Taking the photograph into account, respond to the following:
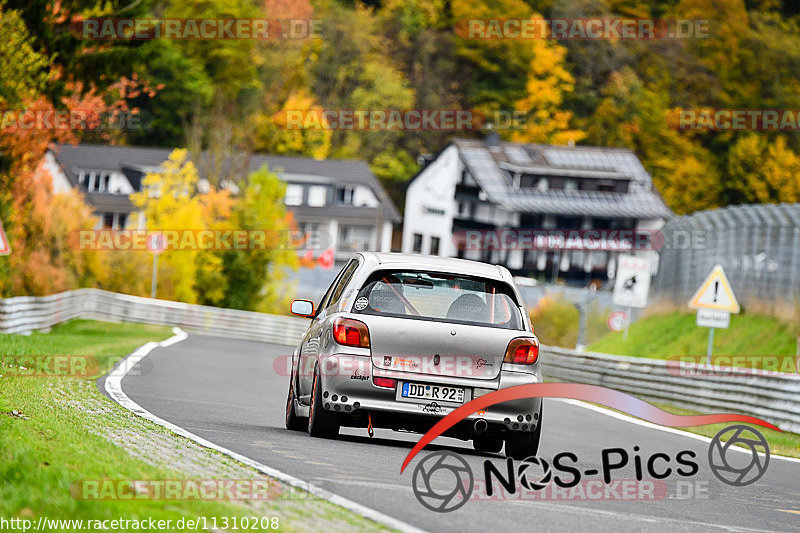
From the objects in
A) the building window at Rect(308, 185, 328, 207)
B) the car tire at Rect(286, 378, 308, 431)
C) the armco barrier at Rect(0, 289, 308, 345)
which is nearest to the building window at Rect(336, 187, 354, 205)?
the building window at Rect(308, 185, 328, 207)

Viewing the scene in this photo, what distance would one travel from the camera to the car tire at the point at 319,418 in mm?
10758

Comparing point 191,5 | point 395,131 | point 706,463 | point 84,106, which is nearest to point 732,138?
point 395,131

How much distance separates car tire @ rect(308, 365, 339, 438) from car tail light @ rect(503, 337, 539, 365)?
1.49 m

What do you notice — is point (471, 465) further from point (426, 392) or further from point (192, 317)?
point (192, 317)

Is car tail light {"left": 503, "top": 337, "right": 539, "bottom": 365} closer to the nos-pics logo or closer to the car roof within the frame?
the car roof

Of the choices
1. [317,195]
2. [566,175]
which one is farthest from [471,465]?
[317,195]

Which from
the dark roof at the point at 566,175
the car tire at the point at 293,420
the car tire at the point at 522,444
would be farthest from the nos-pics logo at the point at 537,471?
the dark roof at the point at 566,175

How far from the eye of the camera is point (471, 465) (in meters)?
9.90

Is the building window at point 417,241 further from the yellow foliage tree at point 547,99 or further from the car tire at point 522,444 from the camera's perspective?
the car tire at point 522,444

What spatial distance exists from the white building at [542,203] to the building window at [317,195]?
7771 mm

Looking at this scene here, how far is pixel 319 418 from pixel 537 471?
188cm

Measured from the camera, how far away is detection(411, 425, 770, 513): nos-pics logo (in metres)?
8.40

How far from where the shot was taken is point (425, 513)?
7625 millimetres

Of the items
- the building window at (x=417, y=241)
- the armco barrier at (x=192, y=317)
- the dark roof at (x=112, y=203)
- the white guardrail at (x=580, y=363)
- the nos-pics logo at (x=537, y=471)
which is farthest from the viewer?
the building window at (x=417, y=241)
